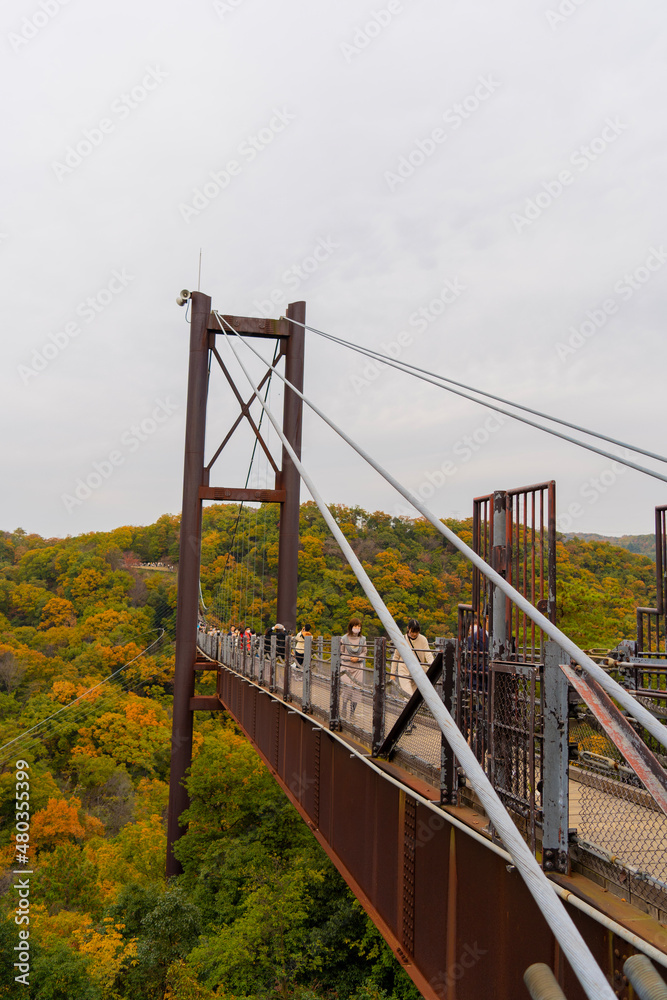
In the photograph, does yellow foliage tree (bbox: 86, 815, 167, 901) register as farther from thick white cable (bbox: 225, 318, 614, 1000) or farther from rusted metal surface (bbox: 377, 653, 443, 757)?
thick white cable (bbox: 225, 318, 614, 1000)

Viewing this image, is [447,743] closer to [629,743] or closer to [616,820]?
[616,820]

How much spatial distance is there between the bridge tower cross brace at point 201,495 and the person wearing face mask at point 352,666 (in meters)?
9.68

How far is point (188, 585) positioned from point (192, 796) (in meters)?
5.22

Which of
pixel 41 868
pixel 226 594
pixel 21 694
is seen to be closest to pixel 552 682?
pixel 41 868

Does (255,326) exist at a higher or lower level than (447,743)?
higher

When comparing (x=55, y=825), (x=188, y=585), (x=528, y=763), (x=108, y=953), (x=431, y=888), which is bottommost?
(x=55, y=825)

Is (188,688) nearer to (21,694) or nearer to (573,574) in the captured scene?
(573,574)

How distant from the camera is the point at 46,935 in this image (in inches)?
815

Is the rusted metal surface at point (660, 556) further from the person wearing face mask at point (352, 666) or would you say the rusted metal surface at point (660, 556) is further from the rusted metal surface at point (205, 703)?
the rusted metal surface at point (205, 703)

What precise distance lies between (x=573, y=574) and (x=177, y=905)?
14556 mm

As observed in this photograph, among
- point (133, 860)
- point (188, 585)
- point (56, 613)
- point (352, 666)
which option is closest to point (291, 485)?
point (188, 585)

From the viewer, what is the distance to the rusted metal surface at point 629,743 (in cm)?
209

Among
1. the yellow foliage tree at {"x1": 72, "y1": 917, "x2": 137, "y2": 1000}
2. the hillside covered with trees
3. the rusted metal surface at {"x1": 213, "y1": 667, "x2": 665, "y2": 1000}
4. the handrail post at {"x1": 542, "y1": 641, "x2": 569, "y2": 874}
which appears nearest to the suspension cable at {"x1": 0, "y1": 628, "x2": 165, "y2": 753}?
the hillside covered with trees

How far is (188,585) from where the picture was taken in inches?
752
